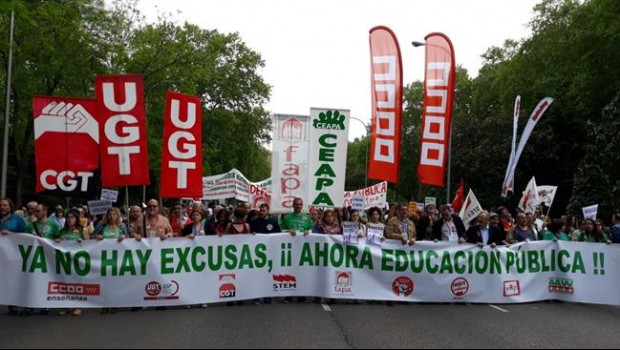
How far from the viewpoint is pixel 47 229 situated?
36.2 feet

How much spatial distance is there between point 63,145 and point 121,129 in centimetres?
104

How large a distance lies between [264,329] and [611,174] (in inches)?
1152

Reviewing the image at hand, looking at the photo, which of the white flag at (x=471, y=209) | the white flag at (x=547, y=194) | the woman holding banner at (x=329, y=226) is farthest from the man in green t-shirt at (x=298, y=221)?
the white flag at (x=547, y=194)

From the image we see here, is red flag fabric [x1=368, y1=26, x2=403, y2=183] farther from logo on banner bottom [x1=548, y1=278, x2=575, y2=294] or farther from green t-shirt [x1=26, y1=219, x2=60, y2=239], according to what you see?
green t-shirt [x1=26, y1=219, x2=60, y2=239]

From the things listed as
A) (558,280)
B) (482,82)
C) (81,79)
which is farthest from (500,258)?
(482,82)

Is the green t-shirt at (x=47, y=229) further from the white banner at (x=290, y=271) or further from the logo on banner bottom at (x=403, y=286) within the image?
the logo on banner bottom at (x=403, y=286)

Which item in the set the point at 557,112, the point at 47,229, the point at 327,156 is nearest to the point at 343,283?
the point at 327,156

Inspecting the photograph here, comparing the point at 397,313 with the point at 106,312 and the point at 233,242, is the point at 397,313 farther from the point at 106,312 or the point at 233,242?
the point at 106,312

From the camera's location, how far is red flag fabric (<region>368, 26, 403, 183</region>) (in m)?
15.8

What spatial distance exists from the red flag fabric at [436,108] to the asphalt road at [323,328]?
4.64 metres

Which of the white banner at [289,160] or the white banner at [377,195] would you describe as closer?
the white banner at [289,160]

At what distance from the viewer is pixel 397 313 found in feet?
35.0

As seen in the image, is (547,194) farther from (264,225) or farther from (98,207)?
(98,207)

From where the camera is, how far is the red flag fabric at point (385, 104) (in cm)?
1577
